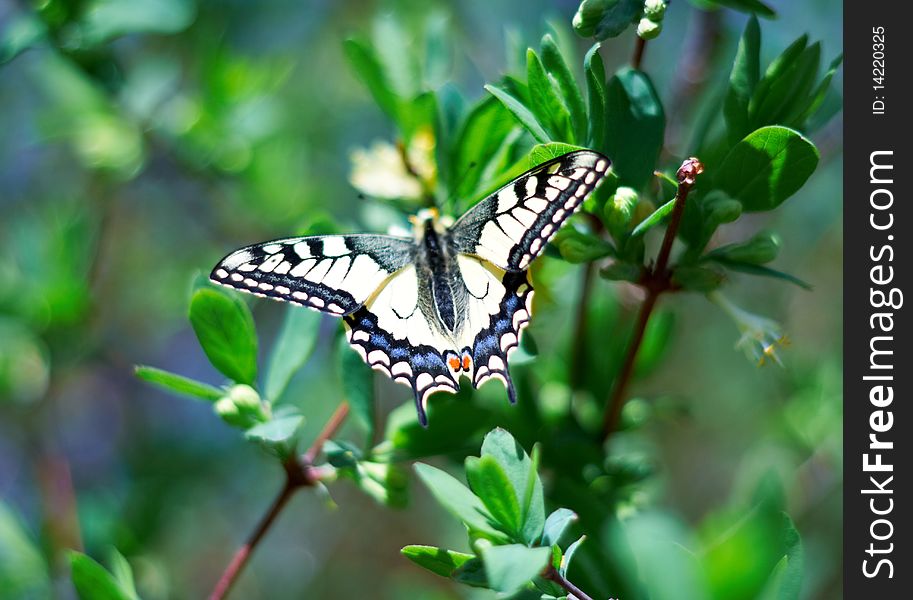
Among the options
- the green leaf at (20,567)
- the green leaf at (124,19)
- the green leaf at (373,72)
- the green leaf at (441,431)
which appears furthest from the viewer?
the green leaf at (20,567)

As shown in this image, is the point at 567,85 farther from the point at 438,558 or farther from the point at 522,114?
the point at 438,558

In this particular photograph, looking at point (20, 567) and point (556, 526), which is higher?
point (556, 526)

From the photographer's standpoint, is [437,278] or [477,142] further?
[437,278]

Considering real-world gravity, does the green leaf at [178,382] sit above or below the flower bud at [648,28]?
below

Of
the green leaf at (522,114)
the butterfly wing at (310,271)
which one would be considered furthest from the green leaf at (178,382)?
the green leaf at (522,114)

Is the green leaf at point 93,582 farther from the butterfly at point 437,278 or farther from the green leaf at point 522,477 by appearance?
the green leaf at point 522,477

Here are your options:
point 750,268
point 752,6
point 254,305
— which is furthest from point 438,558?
point 254,305
